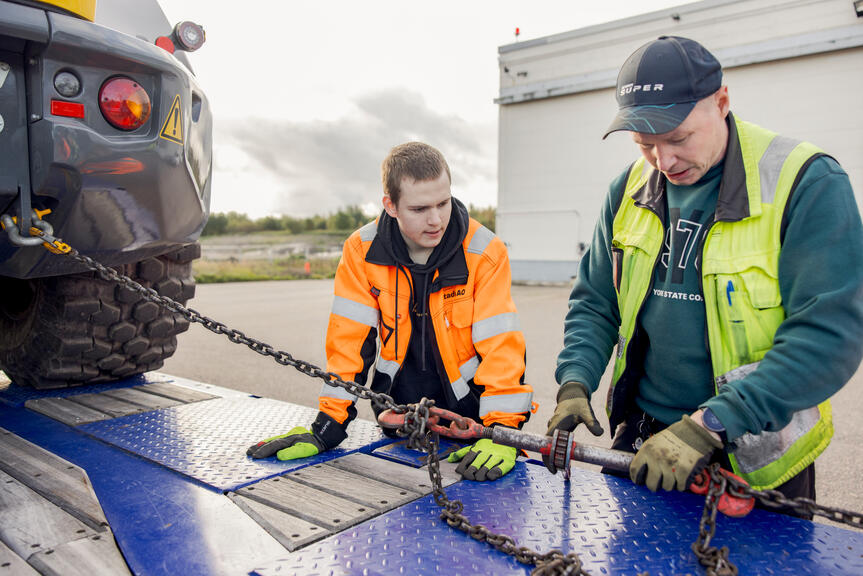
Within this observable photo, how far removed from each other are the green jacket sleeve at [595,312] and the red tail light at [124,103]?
1680 millimetres

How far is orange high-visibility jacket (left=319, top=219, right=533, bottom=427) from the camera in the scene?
96.7 inches

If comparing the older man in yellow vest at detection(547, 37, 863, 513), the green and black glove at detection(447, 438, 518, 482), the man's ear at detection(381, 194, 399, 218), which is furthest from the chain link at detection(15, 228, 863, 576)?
the man's ear at detection(381, 194, 399, 218)

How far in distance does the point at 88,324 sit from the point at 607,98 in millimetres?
14470

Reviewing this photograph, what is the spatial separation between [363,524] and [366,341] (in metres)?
0.96

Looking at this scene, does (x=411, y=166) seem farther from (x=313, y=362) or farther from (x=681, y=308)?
(x=313, y=362)

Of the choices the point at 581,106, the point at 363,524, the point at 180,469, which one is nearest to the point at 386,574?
the point at 363,524

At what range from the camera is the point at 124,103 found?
2107 mm

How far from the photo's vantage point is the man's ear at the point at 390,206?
2490 millimetres

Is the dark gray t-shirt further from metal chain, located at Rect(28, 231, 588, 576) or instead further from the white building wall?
the white building wall

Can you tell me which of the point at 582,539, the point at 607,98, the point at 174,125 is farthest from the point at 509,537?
the point at 607,98

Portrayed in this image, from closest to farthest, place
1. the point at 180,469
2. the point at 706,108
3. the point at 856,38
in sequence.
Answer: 1. the point at 706,108
2. the point at 180,469
3. the point at 856,38

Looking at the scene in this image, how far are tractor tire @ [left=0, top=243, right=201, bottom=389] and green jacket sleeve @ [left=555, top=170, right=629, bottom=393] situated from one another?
1899mm

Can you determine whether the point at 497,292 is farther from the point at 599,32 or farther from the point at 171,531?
the point at 599,32

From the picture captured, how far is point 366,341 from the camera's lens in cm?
265
